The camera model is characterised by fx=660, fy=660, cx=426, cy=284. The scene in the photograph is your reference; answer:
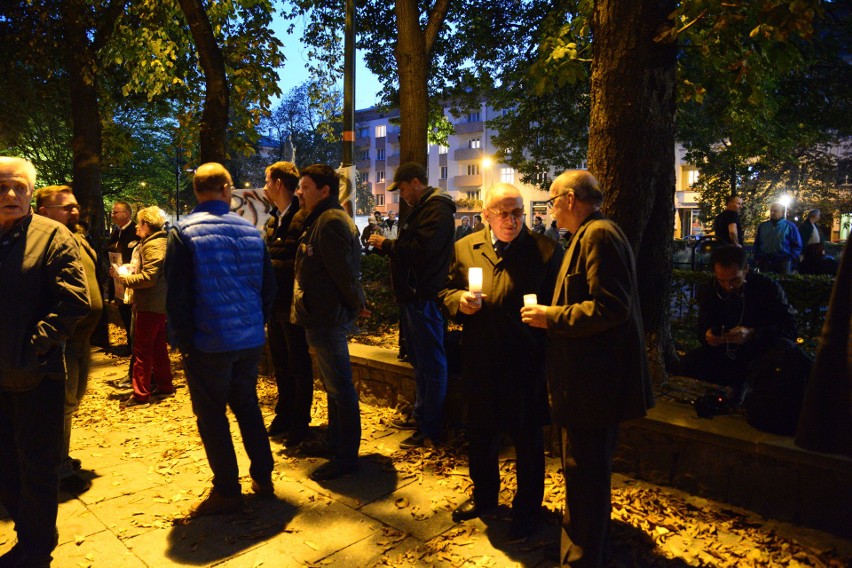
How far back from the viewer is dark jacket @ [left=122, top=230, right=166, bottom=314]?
659 cm

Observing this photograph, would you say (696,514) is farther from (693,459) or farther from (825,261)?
(825,261)

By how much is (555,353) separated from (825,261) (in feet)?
40.8

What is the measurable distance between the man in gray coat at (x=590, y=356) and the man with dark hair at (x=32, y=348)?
233 centimetres

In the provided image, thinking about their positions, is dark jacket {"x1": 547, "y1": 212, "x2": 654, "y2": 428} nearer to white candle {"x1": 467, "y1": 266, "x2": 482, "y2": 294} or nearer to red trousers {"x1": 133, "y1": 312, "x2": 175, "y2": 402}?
white candle {"x1": 467, "y1": 266, "x2": 482, "y2": 294}

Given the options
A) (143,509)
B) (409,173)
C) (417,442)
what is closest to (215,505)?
(143,509)

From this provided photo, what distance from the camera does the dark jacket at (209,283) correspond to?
3839 mm

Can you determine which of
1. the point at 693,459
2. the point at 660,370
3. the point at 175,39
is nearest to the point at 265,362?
the point at 660,370

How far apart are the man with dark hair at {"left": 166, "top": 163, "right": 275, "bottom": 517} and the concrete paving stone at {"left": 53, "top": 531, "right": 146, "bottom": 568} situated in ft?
1.61

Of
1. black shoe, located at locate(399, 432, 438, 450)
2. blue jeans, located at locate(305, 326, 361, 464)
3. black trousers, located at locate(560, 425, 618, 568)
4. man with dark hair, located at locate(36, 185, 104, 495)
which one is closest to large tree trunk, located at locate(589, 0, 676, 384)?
black shoe, located at locate(399, 432, 438, 450)

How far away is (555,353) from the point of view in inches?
128

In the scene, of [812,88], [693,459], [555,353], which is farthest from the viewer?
[812,88]

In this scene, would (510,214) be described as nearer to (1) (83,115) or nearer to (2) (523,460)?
(2) (523,460)

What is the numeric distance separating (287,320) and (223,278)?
1.37 metres

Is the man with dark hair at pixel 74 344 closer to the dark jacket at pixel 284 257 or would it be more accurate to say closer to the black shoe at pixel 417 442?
the dark jacket at pixel 284 257
